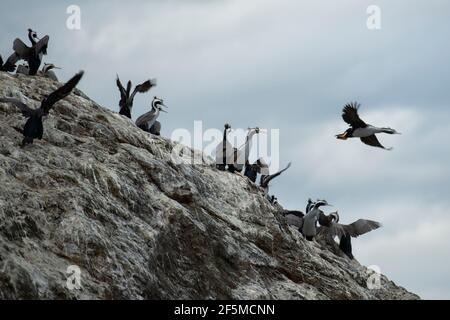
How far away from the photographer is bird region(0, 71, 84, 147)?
2578 cm

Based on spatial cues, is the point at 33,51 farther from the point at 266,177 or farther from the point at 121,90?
the point at 266,177

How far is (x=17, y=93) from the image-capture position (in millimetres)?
28703

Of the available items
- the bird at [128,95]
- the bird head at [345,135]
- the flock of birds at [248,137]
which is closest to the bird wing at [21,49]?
the flock of birds at [248,137]

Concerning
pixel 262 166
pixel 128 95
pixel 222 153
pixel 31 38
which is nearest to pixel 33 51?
pixel 31 38

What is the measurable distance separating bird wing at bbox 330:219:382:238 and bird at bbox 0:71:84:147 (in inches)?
456

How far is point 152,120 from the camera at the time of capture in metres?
35.4

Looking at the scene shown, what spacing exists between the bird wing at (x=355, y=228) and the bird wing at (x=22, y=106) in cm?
1230

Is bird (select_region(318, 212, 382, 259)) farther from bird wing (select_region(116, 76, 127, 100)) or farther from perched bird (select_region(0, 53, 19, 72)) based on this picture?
perched bird (select_region(0, 53, 19, 72))

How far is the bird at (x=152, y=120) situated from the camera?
3509cm

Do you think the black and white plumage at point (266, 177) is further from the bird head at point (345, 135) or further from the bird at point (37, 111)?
the bird at point (37, 111)

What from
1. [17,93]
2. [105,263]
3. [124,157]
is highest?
[17,93]

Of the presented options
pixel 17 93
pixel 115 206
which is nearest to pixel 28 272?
pixel 115 206
